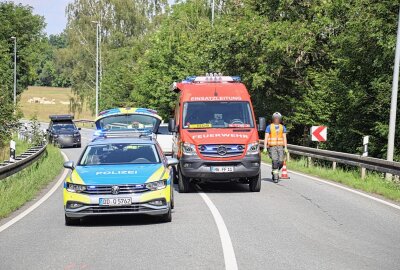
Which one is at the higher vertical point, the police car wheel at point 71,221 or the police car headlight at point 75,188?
the police car headlight at point 75,188

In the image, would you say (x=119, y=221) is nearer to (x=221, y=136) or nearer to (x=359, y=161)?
(x=221, y=136)

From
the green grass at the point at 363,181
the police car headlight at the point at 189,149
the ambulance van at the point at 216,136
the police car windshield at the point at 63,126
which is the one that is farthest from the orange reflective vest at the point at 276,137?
the police car windshield at the point at 63,126

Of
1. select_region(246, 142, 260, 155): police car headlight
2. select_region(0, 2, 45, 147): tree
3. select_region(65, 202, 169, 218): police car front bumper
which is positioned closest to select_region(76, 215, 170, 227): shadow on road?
select_region(65, 202, 169, 218): police car front bumper

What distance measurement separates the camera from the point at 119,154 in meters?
11.2

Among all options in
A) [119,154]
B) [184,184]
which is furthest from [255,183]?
[119,154]

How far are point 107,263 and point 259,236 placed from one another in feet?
8.37

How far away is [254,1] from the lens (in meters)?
35.6

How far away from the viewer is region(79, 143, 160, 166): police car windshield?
1107 cm

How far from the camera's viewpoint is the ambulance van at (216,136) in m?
14.5

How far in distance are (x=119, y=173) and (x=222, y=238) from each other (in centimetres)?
222

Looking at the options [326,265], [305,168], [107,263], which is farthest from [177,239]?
[305,168]

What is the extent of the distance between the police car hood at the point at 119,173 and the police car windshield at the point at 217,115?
464 centimetres

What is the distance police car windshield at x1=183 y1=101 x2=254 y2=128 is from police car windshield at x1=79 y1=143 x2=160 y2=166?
3.89 metres

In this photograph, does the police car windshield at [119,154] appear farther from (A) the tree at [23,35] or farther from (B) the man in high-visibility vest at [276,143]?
(A) the tree at [23,35]
